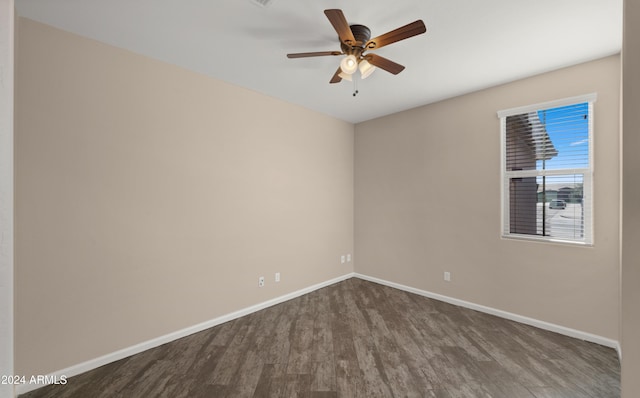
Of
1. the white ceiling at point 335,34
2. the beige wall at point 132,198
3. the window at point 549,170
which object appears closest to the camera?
the white ceiling at point 335,34

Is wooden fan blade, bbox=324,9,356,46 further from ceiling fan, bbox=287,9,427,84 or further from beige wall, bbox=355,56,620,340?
beige wall, bbox=355,56,620,340

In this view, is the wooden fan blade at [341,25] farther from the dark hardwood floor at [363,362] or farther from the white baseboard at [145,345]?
the white baseboard at [145,345]

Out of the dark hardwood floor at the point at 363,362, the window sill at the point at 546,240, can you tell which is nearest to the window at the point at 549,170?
the window sill at the point at 546,240

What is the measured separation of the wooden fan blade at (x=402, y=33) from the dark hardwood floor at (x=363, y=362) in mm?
2531

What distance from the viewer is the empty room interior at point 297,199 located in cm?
191

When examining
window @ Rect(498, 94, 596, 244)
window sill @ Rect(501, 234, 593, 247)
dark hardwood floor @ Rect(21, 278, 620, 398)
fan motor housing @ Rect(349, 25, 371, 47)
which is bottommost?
dark hardwood floor @ Rect(21, 278, 620, 398)

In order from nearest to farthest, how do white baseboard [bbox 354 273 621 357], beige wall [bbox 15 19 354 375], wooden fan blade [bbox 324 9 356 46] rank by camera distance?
wooden fan blade [bbox 324 9 356 46] < beige wall [bbox 15 19 354 375] < white baseboard [bbox 354 273 621 357]

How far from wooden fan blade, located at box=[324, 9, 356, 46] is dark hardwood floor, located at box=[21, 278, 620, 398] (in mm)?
2558

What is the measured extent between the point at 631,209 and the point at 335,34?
215 centimetres

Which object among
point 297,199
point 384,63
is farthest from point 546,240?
point 297,199

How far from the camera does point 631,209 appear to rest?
111cm

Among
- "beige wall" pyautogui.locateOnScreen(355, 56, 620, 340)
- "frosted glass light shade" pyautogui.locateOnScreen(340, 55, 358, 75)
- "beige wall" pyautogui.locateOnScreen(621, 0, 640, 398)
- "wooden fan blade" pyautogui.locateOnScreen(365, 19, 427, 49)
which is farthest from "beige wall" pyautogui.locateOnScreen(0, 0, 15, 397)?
"beige wall" pyautogui.locateOnScreen(355, 56, 620, 340)

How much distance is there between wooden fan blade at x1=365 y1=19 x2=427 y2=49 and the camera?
1631mm

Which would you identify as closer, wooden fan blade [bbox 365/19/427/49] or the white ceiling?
wooden fan blade [bbox 365/19/427/49]
